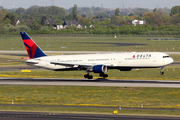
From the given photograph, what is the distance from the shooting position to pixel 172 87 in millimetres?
53781

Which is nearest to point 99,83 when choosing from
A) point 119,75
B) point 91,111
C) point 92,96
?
point 119,75

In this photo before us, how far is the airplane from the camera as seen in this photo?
61.6 metres

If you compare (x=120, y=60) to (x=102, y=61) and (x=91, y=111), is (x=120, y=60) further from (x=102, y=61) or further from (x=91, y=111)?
(x=91, y=111)

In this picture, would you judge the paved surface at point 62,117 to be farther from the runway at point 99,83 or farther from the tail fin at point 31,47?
the tail fin at point 31,47

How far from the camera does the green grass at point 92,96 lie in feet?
140

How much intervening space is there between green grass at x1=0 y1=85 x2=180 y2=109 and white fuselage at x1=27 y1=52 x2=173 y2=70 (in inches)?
397

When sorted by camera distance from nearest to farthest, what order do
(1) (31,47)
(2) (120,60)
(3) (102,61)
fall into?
(2) (120,60)
(3) (102,61)
(1) (31,47)

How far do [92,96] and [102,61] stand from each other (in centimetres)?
1771

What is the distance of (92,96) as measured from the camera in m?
47.5

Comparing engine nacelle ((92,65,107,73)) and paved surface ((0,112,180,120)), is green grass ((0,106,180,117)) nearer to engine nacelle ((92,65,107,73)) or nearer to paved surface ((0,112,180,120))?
paved surface ((0,112,180,120))

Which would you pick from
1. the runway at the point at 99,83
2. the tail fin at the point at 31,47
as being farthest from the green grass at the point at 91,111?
the tail fin at the point at 31,47

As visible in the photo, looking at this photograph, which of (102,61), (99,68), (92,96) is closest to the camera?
(92,96)

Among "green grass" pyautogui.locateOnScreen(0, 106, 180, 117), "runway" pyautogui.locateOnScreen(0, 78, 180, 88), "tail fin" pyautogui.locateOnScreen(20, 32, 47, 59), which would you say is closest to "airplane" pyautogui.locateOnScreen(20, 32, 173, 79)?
"tail fin" pyautogui.locateOnScreen(20, 32, 47, 59)

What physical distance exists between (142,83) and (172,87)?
6.57 m
